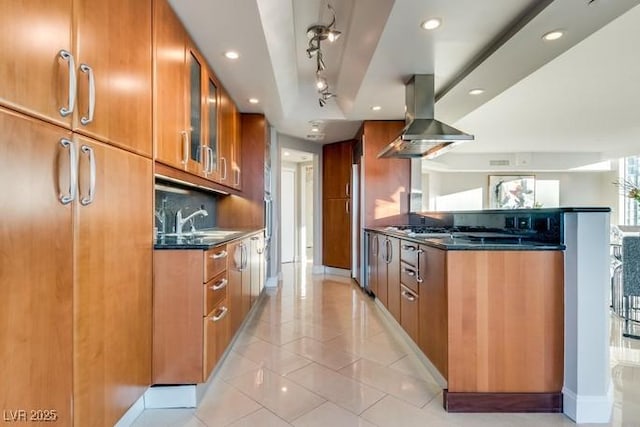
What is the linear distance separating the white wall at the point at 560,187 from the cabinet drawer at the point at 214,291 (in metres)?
8.02

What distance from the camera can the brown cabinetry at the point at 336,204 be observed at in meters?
5.87

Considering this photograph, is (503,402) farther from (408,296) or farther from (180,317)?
(180,317)

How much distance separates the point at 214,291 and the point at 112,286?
0.67 meters

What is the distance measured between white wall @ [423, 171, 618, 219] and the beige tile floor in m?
6.49

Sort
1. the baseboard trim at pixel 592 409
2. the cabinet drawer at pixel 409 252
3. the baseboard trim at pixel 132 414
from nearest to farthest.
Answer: the baseboard trim at pixel 132 414 < the baseboard trim at pixel 592 409 < the cabinet drawer at pixel 409 252

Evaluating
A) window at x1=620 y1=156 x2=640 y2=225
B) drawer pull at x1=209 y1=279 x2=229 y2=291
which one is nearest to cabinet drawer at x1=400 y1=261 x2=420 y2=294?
drawer pull at x1=209 y1=279 x2=229 y2=291

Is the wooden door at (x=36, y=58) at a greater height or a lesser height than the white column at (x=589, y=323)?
greater

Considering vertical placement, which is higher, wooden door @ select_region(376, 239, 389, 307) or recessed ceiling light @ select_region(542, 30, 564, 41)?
Answer: recessed ceiling light @ select_region(542, 30, 564, 41)

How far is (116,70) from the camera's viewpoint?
1462 millimetres

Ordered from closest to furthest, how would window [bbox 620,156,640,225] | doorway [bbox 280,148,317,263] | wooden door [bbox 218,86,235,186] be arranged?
wooden door [bbox 218,86,235,186] < doorway [bbox 280,148,317,263] < window [bbox 620,156,640,225]

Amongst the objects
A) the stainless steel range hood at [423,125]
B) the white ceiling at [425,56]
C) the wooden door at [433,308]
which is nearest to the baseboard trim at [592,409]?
the wooden door at [433,308]

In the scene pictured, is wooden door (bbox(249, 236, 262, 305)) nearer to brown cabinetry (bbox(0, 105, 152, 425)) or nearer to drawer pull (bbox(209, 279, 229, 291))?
drawer pull (bbox(209, 279, 229, 291))

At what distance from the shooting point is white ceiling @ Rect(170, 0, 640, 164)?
2.16m

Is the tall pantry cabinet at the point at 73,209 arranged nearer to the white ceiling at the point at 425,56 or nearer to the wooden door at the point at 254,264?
the white ceiling at the point at 425,56
